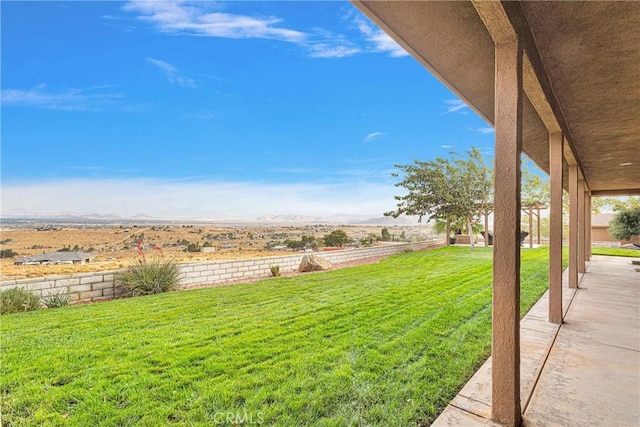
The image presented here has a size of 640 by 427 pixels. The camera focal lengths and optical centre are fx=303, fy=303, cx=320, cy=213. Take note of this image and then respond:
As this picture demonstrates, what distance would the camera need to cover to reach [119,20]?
895 cm

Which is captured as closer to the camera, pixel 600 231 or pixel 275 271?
pixel 275 271

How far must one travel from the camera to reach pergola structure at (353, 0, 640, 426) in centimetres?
188

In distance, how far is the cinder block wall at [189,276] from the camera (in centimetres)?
520

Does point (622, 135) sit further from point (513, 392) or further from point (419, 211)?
point (419, 211)

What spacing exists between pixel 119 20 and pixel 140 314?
9121mm

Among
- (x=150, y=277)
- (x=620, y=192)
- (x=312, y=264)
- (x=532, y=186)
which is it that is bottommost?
(x=312, y=264)

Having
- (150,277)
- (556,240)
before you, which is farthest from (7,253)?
(556,240)

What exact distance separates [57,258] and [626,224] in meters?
22.1

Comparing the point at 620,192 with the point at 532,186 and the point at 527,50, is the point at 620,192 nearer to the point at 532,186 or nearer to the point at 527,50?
the point at 532,186

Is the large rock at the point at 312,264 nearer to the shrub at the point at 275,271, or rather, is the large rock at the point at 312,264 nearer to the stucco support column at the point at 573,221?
the shrub at the point at 275,271

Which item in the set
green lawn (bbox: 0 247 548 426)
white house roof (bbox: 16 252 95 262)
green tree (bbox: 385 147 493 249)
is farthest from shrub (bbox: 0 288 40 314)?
green tree (bbox: 385 147 493 249)

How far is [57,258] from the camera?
660cm

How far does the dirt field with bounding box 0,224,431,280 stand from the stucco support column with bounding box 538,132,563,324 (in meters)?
7.15

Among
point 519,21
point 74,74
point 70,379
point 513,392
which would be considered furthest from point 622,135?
point 74,74
